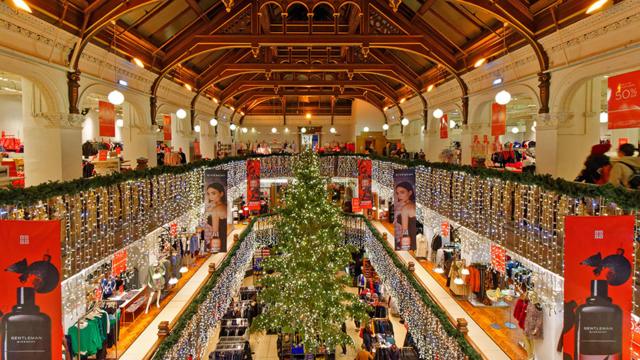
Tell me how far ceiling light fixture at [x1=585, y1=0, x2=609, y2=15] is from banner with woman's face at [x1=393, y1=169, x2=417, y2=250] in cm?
541

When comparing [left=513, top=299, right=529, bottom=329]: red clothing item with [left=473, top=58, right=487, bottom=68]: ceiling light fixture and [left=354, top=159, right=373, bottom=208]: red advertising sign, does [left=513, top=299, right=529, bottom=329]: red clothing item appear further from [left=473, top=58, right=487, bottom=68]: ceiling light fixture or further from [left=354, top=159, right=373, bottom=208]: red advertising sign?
[left=354, top=159, right=373, bottom=208]: red advertising sign

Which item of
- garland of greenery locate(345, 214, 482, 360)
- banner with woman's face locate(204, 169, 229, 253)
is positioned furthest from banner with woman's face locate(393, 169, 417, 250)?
banner with woman's face locate(204, 169, 229, 253)

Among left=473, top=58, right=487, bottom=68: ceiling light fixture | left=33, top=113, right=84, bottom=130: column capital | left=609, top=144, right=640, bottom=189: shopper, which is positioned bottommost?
left=609, top=144, right=640, bottom=189: shopper

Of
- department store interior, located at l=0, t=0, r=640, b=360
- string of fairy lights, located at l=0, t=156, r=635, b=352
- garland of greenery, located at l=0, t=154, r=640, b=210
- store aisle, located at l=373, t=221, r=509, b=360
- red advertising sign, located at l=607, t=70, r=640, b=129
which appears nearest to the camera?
garland of greenery, located at l=0, t=154, r=640, b=210

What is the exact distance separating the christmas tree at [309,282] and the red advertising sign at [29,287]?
8.00 metres

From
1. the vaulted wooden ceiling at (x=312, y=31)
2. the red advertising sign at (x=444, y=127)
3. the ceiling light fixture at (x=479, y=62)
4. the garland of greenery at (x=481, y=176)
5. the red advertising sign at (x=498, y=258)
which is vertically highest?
the vaulted wooden ceiling at (x=312, y=31)

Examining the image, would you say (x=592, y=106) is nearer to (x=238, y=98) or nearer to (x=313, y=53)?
(x=313, y=53)

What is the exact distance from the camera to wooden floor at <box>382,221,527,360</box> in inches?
287

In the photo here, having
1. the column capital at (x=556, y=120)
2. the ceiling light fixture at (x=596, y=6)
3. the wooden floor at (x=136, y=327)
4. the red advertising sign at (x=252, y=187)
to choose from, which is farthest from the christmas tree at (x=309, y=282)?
the ceiling light fixture at (x=596, y=6)

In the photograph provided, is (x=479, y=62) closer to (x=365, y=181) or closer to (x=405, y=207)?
(x=405, y=207)

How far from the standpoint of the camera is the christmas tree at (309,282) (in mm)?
11781

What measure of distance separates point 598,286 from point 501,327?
14.6ft

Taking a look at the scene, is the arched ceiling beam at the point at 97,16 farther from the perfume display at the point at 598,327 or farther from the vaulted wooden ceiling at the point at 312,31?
the perfume display at the point at 598,327

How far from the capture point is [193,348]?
8.25 meters
